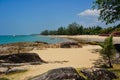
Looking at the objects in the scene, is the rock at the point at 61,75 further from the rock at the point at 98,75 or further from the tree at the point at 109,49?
the tree at the point at 109,49

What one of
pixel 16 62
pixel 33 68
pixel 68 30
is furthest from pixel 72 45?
pixel 68 30

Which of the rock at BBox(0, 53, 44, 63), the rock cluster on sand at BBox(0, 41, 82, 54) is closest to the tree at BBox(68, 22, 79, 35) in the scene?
the rock cluster on sand at BBox(0, 41, 82, 54)

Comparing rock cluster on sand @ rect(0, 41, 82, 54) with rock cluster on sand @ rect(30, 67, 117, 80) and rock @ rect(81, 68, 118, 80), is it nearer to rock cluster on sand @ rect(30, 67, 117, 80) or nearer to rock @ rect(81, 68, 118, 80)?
rock @ rect(81, 68, 118, 80)

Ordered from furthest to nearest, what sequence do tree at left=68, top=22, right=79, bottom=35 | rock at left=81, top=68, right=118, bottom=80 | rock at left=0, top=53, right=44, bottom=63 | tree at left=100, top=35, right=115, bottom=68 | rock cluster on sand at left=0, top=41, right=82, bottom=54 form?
tree at left=68, top=22, right=79, bottom=35 < rock cluster on sand at left=0, top=41, right=82, bottom=54 < rock at left=0, top=53, right=44, bottom=63 < tree at left=100, top=35, right=115, bottom=68 < rock at left=81, top=68, right=118, bottom=80

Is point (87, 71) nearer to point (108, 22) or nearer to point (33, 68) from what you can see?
point (33, 68)

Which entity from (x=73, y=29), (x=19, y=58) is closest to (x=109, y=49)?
(x=19, y=58)

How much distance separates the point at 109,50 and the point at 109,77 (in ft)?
21.6

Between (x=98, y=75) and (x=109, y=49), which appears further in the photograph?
(x=109, y=49)

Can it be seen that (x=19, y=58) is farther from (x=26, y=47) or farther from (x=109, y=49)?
(x=26, y=47)

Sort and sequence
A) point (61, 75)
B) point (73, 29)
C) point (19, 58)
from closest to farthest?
1. point (61, 75)
2. point (19, 58)
3. point (73, 29)

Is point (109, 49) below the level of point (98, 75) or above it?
above

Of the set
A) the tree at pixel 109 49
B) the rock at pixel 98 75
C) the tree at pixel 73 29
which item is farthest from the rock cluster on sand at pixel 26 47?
the tree at pixel 73 29

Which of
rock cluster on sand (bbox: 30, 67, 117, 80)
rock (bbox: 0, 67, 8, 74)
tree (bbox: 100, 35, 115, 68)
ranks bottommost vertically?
rock (bbox: 0, 67, 8, 74)

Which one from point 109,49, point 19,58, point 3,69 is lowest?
point 3,69
